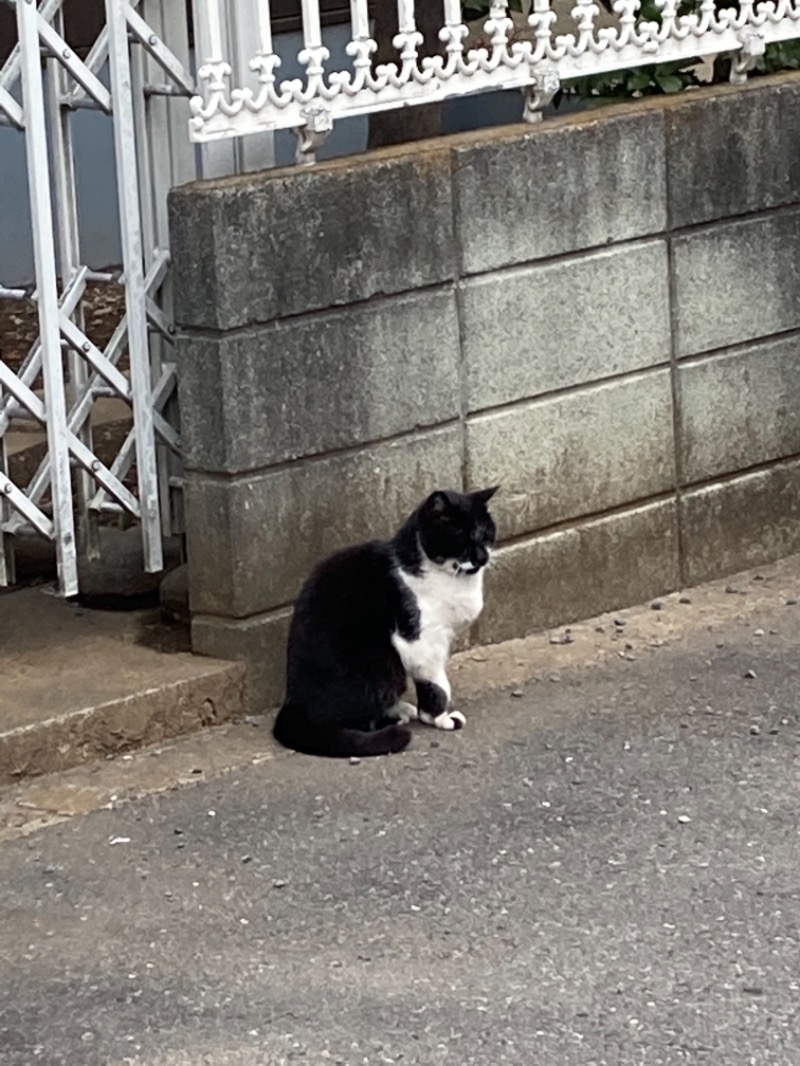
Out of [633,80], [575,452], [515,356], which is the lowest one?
[575,452]

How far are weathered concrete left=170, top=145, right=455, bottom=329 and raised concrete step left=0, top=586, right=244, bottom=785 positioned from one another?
898 mm

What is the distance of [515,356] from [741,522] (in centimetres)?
111

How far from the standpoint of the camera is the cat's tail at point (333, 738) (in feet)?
17.9

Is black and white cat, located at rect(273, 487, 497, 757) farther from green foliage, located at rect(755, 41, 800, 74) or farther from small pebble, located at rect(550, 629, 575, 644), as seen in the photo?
green foliage, located at rect(755, 41, 800, 74)

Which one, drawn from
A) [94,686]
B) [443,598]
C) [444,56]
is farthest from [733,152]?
[94,686]

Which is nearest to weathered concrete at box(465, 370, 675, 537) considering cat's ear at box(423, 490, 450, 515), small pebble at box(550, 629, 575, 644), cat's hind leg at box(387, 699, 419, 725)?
small pebble at box(550, 629, 575, 644)

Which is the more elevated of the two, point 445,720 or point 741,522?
point 741,522

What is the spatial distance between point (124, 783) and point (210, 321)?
116 cm

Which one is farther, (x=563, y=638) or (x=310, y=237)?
(x=563, y=638)

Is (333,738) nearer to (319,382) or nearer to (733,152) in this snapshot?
(319,382)

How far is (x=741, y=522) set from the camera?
6863mm

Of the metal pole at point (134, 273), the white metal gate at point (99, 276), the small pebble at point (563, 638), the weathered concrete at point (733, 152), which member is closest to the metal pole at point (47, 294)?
the white metal gate at point (99, 276)

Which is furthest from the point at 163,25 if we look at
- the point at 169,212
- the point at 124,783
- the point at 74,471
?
the point at 124,783

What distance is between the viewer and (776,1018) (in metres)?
4.07
